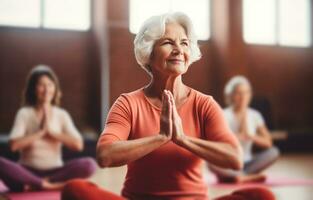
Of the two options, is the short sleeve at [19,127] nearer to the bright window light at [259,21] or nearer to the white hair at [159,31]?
the white hair at [159,31]

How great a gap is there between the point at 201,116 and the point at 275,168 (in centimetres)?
310

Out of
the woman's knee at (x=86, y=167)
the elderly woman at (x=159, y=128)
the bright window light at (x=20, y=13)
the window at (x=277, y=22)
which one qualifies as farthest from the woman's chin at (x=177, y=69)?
the window at (x=277, y=22)

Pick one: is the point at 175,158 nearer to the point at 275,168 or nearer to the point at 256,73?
the point at 275,168

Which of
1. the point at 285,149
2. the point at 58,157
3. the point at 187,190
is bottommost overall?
the point at 285,149

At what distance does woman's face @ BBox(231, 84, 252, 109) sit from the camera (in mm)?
3125

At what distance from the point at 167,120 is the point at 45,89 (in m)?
1.90

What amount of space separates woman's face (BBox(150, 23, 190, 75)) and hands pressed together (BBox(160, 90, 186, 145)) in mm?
68

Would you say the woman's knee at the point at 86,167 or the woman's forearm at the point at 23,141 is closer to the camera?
the woman's forearm at the point at 23,141

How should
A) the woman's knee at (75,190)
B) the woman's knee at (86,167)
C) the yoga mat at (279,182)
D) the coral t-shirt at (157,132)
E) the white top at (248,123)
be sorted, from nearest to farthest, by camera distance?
the coral t-shirt at (157,132), the woman's knee at (75,190), the woman's knee at (86,167), the yoga mat at (279,182), the white top at (248,123)

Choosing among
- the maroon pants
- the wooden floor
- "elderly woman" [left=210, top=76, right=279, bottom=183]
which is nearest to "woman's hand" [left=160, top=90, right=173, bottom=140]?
the maroon pants

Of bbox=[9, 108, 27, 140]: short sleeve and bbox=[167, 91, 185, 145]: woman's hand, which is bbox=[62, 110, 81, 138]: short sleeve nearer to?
bbox=[9, 108, 27, 140]: short sleeve

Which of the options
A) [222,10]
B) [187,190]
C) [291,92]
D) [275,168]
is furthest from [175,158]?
[291,92]

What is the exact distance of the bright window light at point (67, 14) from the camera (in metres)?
4.59

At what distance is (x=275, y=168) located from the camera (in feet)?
13.3
